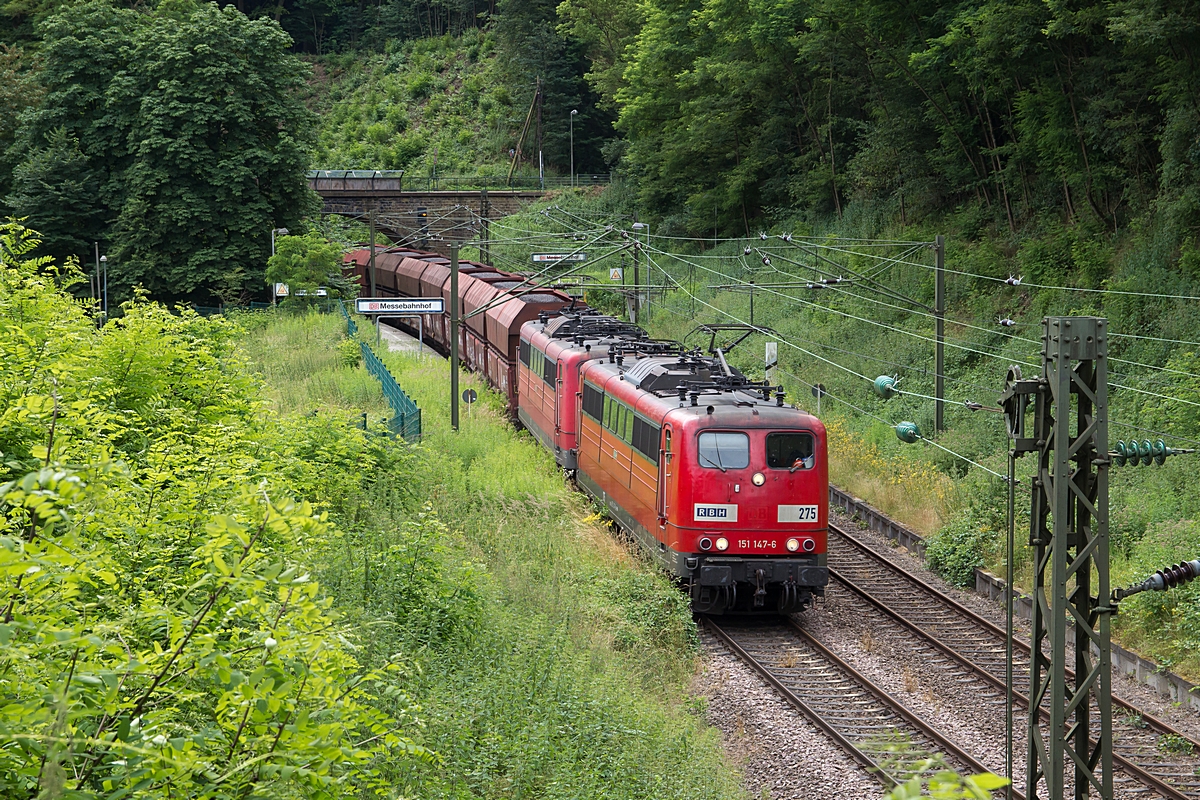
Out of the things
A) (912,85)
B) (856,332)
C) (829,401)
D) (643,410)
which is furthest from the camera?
(912,85)

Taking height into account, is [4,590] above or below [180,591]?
above

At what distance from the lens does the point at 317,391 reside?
2794 centimetres

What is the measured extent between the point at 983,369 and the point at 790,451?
1369cm

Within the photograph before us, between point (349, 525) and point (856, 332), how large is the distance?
23167 millimetres

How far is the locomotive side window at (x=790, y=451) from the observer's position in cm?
1633

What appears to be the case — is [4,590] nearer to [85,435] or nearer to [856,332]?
[85,435]

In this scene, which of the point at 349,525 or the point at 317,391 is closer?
the point at 349,525

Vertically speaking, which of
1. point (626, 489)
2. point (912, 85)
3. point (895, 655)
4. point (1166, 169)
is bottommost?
point (895, 655)

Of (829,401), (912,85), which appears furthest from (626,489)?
(912,85)

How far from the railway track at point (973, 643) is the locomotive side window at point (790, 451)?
319 cm

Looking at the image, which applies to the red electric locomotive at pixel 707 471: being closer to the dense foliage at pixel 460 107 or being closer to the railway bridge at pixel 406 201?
the railway bridge at pixel 406 201

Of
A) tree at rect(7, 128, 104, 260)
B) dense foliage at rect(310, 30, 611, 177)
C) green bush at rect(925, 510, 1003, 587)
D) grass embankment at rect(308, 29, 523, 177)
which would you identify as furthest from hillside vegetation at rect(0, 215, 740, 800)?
grass embankment at rect(308, 29, 523, 177)

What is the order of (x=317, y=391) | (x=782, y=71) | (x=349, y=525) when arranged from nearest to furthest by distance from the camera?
(x=349, y=525)
(x=317, y=391)
(x=782, y=71)

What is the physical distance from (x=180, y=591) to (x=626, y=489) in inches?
442
